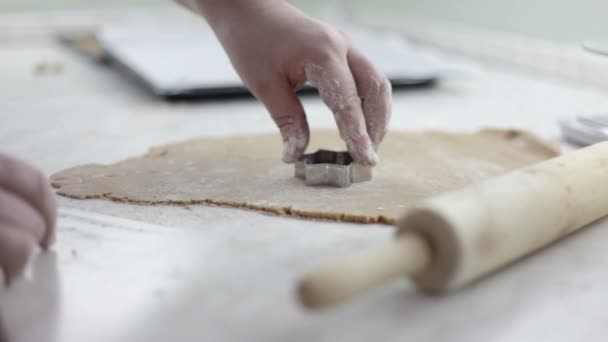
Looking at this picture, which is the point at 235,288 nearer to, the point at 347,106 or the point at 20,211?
the point at 20,211

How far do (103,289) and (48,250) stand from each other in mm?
136

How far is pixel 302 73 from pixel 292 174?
0.50 feet

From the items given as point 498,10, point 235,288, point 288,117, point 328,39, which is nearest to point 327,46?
point 328,39

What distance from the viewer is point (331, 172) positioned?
1020mm

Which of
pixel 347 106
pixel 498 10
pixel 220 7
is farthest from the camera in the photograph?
pixel 498 10

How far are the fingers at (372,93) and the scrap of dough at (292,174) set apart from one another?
3.1 inches

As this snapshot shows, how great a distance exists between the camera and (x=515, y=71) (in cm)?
209

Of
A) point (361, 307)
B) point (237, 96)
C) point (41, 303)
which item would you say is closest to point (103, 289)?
point (41, 303)

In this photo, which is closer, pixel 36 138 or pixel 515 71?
pixel 36 138

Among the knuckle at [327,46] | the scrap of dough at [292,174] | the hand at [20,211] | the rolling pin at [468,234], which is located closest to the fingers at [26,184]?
the hand at [20,211]

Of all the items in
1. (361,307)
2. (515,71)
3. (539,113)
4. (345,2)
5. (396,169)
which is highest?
(361,307)

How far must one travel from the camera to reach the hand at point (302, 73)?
1.00m

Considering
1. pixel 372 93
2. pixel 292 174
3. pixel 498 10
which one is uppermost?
pixel 372 93

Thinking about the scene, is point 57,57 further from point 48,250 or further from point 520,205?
point 520,205
